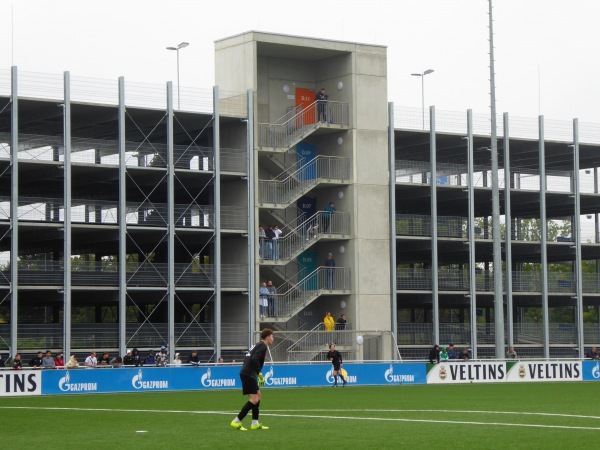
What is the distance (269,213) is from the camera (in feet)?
204

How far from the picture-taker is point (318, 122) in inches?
2458

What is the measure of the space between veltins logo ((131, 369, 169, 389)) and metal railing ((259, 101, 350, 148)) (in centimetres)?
1945

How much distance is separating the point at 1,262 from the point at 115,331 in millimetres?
8236

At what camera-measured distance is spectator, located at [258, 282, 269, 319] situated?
196 feet

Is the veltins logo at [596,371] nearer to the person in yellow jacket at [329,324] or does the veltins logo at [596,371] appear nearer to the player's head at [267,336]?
the person in yellow jacket at [329,324]

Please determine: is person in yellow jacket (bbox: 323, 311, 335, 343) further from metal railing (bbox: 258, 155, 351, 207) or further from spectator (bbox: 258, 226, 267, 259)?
metal railing (bbox: 258, 155, 351, 207)

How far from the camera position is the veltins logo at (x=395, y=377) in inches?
1979

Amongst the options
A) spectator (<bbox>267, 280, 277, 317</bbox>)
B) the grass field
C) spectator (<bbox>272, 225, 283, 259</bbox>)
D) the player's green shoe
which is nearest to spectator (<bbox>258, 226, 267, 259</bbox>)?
spectator (<bbox>272, 225, 283, 259</bbox>)

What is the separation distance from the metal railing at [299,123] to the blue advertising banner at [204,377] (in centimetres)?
1533

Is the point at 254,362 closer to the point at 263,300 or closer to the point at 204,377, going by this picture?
the point at 204,377

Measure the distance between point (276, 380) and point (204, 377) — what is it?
3.12 m

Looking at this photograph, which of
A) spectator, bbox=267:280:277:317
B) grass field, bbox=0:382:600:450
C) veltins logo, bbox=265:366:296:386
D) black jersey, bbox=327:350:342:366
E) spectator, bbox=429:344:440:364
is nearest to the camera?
grass field, bbox=0:382:600:450

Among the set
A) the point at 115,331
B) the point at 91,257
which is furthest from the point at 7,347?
the point at 91,257

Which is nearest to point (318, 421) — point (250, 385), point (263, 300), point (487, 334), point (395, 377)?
point (250, 385)
